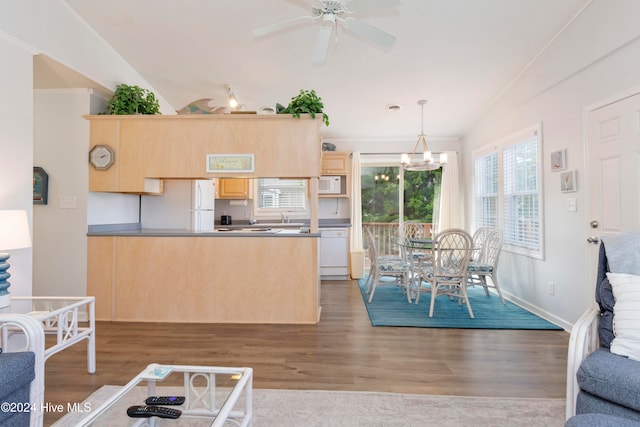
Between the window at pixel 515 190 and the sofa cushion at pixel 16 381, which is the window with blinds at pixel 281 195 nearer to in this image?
the window at pixel 515 190

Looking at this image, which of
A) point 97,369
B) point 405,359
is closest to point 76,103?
point 97,369

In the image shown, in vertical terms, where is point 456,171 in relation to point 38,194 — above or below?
above

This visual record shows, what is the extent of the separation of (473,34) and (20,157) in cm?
403

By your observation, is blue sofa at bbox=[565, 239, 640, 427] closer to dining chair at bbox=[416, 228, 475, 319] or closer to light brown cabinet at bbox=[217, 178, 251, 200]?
dining chair at bbox=[416, 228, 475, 319]

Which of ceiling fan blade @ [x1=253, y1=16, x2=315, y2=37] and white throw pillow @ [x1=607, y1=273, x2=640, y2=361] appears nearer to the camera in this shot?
white throw pillow @ [x1=607, y1=273, x2=640, y2=361]

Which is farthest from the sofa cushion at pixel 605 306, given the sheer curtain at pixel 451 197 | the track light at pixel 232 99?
the track light at pixel 232 99

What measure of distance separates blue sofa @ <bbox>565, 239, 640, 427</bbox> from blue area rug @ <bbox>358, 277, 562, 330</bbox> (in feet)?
5.24

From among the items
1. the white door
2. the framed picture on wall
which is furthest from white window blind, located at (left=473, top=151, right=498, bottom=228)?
the framed picture on wall

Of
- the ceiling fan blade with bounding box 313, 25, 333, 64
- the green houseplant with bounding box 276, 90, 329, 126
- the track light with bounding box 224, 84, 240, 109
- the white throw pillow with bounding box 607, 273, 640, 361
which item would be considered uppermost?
the track light with bounding box 224, 84, 240, 109

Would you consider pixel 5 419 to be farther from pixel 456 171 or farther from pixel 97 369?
pixel 456 171

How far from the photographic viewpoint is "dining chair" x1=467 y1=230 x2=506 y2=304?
3.81 m

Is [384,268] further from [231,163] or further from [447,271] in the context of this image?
[231,163]

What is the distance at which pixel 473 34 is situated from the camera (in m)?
3.06

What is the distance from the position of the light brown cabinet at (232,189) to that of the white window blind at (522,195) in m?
3.95
